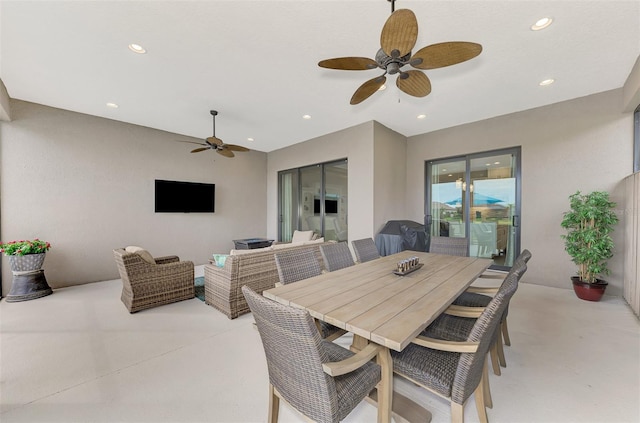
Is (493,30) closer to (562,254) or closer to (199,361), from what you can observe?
(562,254)

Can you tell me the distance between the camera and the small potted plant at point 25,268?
3.45m

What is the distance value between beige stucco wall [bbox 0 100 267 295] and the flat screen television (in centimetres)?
15

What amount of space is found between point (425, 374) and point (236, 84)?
3673mm

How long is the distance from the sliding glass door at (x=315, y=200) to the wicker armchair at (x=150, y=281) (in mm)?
3131

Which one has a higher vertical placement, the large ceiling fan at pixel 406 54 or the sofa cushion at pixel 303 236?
Result: the large ceiling fan at pixel 406 54

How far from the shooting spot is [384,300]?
4.99 feet

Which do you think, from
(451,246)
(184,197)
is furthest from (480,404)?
(184,197)

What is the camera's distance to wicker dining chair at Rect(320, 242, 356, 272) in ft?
8.27

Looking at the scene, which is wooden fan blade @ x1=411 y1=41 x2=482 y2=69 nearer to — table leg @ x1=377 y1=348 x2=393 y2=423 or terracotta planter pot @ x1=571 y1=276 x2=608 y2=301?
table leg @ x1=377 y1=348 x2=393 y2=423

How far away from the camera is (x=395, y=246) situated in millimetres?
4379

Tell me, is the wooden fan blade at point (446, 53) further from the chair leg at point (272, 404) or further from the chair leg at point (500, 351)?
the chair leg at point (272, 404)

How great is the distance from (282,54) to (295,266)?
2.27 meters

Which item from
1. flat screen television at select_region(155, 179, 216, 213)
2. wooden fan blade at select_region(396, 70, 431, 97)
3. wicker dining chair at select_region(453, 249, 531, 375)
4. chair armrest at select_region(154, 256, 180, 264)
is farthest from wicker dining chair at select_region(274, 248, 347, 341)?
flat screen television at select_region(155, 179, 216, 213)

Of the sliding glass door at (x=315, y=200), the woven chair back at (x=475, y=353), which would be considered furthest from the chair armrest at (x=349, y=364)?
the sliding glass door at (x=315, y=200)
